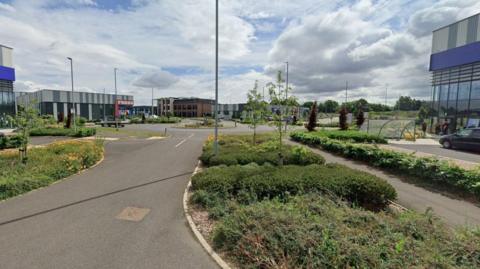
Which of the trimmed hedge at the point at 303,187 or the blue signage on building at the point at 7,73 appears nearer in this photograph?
the trimmed hedge at the point at 303,187

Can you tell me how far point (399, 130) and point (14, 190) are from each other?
29965 millimetres

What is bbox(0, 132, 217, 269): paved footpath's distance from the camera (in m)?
3.85

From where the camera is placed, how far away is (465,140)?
16.7 metres

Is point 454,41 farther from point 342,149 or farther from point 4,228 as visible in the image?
point 4,228

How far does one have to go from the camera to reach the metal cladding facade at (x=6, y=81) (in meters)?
29.4

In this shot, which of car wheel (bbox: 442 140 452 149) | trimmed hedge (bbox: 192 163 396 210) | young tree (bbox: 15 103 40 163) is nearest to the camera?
trimmed hedge (bbox: 192 163 396 210)

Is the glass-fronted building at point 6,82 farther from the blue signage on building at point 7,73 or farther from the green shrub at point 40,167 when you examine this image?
the green shrub at point 40,167

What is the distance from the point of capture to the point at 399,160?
9500mm

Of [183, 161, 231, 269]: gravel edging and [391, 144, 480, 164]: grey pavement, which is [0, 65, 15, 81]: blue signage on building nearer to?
[183, 161, 231, 269]: gravel edging

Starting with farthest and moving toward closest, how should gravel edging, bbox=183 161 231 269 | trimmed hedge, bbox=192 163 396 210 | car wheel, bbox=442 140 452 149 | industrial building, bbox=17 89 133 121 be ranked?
industrial building, bbox=17 89 133 121, car wheel, bbox=442 140 452 149, trimmed hedge, bbox=192 163 396 210, gravel edging, bbox=183 161 231 269

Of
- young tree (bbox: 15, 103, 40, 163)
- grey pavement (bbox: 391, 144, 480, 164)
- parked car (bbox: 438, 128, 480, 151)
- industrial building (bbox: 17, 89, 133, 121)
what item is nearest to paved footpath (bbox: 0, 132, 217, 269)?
young tree (bbox: 15, 103, 40, 163)

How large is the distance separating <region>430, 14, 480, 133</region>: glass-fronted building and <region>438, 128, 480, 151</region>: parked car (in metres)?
10.1

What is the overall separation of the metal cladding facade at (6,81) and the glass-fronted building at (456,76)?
178 feet

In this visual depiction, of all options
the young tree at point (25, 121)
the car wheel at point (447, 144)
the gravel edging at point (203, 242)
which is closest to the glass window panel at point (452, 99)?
the car wheel at point (447, 144)
